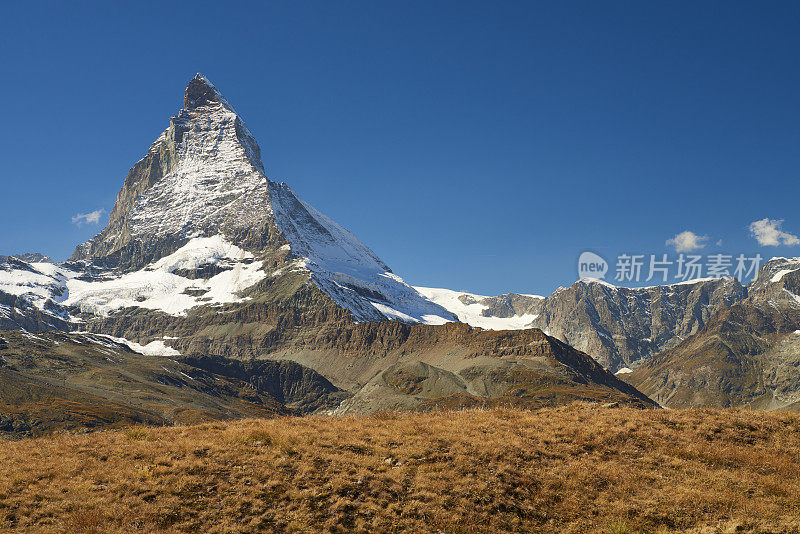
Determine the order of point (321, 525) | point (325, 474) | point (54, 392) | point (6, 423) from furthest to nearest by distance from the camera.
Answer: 1. point (54, 392)
2. point (6, 423)
3. point (325, 474)
4. point (321, 525)

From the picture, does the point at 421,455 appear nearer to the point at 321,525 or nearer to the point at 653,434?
the point at 321,525

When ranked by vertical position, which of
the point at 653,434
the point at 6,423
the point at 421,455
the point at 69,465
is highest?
the point at 653,434

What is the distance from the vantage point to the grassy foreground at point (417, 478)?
1641cm

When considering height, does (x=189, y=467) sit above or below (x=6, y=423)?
above

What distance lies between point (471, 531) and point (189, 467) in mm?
9959

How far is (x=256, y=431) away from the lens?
73.9 ft

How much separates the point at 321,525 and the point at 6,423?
15919cm

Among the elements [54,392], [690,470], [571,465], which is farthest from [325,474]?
[54,392]

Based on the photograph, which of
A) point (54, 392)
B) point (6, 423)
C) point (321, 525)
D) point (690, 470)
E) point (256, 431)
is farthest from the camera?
point (54, 392)

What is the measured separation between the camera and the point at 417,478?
18.5 meters

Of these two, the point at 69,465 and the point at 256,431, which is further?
the point at 256,431

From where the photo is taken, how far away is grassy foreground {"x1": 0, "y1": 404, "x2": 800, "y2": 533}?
53.8 ft

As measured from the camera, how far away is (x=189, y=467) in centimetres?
1903

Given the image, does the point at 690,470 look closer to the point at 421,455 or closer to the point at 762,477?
the point at 762,477
